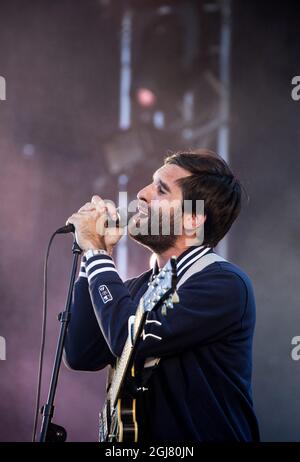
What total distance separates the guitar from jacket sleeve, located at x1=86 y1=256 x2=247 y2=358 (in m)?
0.04

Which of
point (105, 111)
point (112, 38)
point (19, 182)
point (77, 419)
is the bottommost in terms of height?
point (77, 419)

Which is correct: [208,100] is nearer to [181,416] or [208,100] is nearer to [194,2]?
[194,2]

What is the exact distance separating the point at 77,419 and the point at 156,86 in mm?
2166

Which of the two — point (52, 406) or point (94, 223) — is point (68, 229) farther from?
point (52, 406)

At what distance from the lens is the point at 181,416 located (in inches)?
88.4

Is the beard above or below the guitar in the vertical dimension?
above

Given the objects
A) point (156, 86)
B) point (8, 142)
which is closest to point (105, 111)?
point (156, 86)

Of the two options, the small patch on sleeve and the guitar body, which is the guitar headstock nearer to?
the small patch on sleeve

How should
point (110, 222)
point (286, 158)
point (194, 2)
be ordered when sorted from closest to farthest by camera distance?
point (110, 222)
point (194, 2)
point (286, 158)

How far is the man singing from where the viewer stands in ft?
7.34

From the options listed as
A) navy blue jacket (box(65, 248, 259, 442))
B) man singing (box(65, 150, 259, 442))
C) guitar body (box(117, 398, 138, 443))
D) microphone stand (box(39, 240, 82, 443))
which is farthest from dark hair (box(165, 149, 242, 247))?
guitar body (box(117, 398, 138, 443))

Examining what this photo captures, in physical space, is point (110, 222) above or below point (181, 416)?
above

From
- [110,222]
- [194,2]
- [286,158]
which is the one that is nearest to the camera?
[110,222]

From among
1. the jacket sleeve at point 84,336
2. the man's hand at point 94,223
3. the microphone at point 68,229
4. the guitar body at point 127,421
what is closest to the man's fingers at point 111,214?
the man's hand at point 94,223
